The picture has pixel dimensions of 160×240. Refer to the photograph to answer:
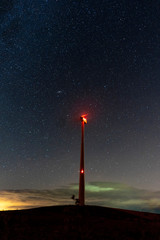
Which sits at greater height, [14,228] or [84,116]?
[84,116]

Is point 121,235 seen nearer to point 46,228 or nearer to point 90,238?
point 90,238

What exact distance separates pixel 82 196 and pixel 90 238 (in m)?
16.4

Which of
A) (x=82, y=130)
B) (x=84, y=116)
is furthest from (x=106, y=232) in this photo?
(x=84, y=116)

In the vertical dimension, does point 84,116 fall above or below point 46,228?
above

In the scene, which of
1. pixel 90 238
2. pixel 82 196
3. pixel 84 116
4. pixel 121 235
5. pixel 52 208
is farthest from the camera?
pixel 84 116

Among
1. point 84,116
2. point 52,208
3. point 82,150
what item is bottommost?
point 52,208

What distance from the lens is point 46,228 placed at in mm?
14266

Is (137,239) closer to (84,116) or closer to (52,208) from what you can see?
(52,208)

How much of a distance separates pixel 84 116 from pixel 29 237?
24490 millimetres

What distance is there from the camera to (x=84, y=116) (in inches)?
1395

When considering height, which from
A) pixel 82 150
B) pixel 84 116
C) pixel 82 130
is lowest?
pixel 82 150

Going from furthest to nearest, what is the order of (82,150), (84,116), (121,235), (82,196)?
1. (84,116)
2. (82,150)
3. (82,196)
4. (121,235)

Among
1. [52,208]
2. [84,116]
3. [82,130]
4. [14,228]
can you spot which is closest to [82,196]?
[52,208]

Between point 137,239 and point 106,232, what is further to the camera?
point 106,232
